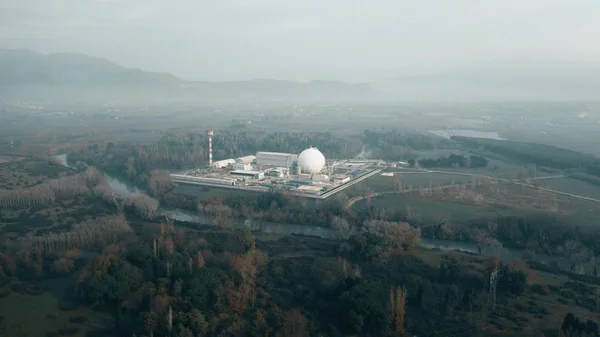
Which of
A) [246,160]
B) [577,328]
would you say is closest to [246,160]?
[246,160]

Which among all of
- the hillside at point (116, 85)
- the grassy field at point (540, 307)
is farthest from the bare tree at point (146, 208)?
the hillside at point (116, 85)

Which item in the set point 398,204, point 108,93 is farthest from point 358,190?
point 108,93

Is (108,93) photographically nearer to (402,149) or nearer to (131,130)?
(131,130)

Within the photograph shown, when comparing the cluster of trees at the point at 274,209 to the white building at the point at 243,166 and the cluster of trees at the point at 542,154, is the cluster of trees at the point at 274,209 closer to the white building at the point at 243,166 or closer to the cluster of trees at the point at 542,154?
the white building at the point at 243,166

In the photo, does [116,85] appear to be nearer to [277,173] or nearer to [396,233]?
[277,173]

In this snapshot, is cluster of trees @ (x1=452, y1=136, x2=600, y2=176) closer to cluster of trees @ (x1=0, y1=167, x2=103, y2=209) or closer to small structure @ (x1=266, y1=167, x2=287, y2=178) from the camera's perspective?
small structure @ (x1=266, y1=167, x2=287, y2=178)
